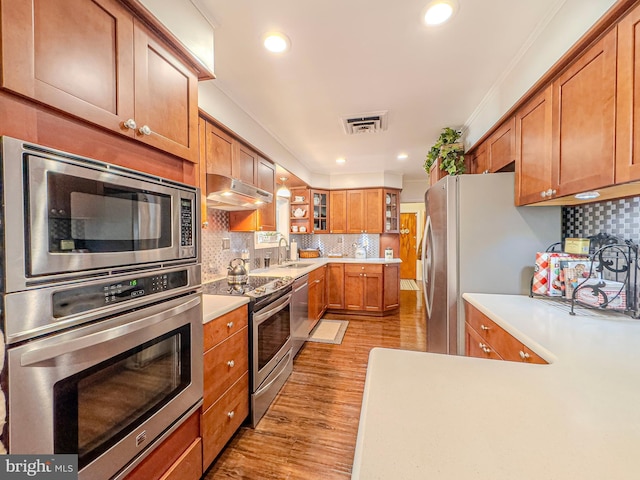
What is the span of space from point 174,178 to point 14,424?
957 millimetres

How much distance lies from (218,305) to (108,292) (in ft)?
2.44

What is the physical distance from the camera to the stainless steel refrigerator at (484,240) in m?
1.90

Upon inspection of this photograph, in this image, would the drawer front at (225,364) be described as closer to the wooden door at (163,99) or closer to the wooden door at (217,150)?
the wooden door at (163,99)

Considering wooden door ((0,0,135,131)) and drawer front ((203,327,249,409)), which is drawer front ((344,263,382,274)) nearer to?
drawer front ((203,327,249,409))

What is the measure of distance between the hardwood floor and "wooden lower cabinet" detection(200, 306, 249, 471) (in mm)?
147

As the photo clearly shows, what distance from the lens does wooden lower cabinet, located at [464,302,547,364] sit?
116 centimetres

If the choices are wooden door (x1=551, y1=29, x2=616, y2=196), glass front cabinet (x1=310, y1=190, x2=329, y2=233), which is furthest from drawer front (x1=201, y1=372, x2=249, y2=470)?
glass front cabinet (x1=310, y1=190, x2=329, y2=233)

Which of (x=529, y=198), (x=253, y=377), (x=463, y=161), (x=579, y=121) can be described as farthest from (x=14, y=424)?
(x=463, y=161)

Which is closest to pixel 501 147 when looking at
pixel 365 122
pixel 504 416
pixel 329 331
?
pixel 365 122

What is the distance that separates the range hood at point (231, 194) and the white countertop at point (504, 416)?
4.99 feet

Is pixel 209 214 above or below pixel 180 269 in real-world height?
above

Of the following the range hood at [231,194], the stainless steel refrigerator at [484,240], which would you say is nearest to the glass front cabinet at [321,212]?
the range hood at [231,194]

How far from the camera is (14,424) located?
65cm

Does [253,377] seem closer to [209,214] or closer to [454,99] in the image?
[209,214]
